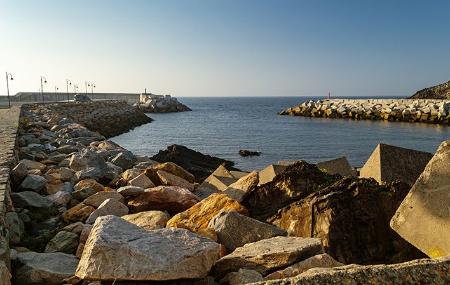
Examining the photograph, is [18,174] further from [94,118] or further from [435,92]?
[435,92]

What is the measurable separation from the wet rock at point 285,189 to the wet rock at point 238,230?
29.7 inches

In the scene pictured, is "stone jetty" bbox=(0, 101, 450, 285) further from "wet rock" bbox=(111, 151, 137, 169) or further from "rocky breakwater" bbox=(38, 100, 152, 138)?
"rocky breakwater" bbox=(38, 100, 152, 138)

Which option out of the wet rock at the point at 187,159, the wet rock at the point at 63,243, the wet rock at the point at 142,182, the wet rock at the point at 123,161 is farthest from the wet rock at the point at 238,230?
the wet rock at the point at 187,159

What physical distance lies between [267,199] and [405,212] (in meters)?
1.98

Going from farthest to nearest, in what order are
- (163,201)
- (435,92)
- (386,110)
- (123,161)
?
(435,92), (386,110), (123,161), (163,201)

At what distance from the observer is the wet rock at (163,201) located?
5.13m

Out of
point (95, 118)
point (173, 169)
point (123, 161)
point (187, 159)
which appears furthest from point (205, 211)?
point (95, 118)

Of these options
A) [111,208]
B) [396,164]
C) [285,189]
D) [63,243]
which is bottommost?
[63,243]

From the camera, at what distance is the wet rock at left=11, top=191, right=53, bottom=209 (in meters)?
5.19

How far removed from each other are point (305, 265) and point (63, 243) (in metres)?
2.38

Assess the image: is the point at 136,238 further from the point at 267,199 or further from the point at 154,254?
the point at 267,199

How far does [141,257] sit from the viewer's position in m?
2.88

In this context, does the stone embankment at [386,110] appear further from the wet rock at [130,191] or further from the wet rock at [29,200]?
the wet rock at [29,200]

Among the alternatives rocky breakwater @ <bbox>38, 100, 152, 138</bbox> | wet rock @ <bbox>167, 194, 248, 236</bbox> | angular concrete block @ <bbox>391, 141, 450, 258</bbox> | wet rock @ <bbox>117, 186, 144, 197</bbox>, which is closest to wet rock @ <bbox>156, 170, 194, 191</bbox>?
wet rock @ <bbox>117, 186, 144, 197</bbox>
